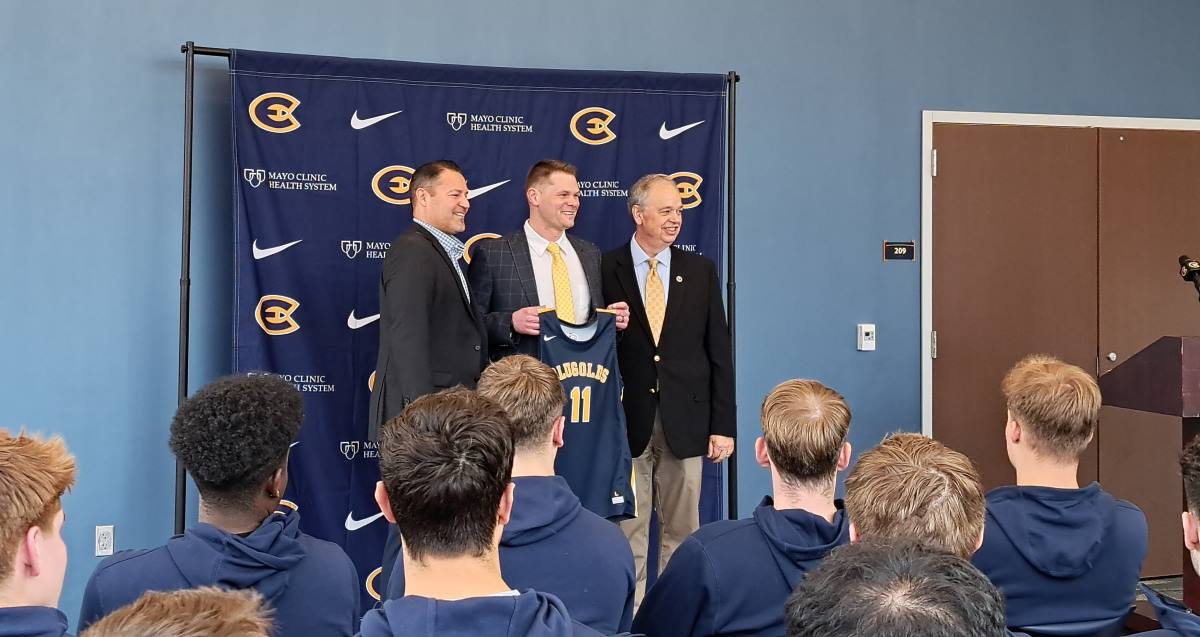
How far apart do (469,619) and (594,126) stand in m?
3.40

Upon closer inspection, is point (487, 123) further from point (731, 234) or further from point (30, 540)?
point (30, 540)

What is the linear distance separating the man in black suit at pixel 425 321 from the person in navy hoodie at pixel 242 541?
1577 millimetres

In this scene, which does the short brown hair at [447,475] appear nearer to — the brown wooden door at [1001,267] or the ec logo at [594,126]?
the ec logo at [594,126]

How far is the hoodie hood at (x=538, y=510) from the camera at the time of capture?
2029 mm

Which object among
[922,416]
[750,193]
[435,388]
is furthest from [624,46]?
[922,416]

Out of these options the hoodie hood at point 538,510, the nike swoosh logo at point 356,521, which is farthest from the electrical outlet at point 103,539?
the hoodie hood at point 538,510

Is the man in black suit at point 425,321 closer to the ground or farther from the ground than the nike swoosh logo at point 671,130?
closer to the ground

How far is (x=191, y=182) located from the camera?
3.98 metres

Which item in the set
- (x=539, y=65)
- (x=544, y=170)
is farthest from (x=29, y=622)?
(x=539, y=65)

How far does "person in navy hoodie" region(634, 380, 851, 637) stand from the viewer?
1937mm

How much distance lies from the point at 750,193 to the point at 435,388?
1853mm

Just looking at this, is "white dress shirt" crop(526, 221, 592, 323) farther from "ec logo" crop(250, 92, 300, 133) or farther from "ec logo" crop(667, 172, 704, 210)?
"ec logo" crop(250, 92, 300, 133)

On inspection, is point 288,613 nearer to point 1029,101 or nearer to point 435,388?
point 435,388

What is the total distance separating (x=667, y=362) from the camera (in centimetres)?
410
